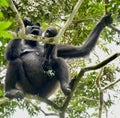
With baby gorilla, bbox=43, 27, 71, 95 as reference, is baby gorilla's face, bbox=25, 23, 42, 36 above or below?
above

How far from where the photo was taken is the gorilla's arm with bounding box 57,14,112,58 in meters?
6.00

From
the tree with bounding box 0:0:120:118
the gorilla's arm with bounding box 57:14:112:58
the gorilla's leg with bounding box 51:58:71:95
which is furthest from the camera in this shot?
the tree with bounding box 0:0:120:118

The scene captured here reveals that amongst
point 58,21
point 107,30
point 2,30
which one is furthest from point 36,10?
point 2,30

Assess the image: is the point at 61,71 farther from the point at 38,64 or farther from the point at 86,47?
the point at 86,47

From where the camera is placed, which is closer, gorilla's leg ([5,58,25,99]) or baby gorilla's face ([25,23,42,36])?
gorilla's leg ([5,58,25,99])

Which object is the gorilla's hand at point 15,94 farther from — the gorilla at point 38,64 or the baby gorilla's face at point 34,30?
the baby gorilla's face at point 34,30

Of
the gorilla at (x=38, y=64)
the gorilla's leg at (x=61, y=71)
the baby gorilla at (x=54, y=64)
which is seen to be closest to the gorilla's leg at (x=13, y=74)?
the gorilla at (x=38, y=64)

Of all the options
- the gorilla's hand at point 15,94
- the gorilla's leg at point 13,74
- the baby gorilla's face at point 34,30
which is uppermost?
the baby gorilla's face at point 34,30

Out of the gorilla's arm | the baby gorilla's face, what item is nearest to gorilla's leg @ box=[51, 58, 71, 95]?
the baby gorilla's face

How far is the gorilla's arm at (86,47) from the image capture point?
19.7 feet

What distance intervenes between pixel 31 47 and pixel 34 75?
2.80ft

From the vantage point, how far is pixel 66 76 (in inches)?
231

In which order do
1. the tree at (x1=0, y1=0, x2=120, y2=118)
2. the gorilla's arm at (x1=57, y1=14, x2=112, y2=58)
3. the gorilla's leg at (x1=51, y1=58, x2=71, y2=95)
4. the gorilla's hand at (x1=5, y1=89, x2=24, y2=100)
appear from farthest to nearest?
1. the tree at (x1=0, y1=0, x2=120, y2=118)
2. the gorilla's arm at (x1=57, y1=14, x2=112, y2=58)
3. the gorilla's leg at (x1=51, y1=58, x2=71, y2=95)
4. the gorilla's hand at (x1=5, y1=89, x2=24, y2=100)

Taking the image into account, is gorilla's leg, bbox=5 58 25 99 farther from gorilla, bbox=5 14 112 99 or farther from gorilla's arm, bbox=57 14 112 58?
gorilla's arm, bbox=57 14 112 58
